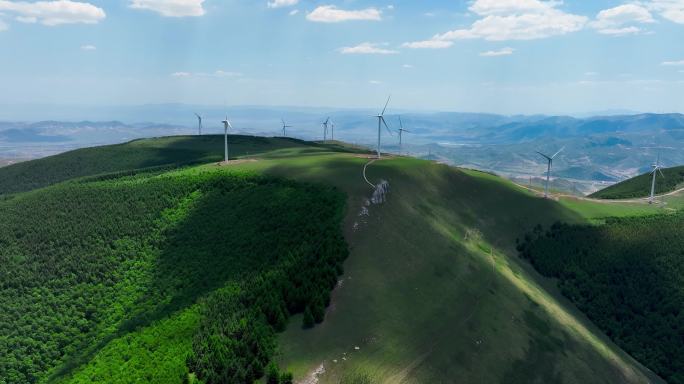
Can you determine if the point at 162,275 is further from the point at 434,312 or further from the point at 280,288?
the point at 434,312

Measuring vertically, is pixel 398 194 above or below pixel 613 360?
above

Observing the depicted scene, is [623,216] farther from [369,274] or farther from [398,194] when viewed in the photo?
[369,274]

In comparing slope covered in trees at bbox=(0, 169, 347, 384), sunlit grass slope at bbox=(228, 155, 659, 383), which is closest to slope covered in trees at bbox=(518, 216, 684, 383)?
sunlit grass slope at bbox=(228, 155, 659, 383)

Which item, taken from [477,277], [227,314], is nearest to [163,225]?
[227,314]

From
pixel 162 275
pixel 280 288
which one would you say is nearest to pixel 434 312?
pixel 280 288

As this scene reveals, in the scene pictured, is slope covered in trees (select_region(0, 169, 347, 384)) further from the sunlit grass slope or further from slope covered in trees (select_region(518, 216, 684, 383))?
slope covered in trees (select_region(518, 216, 684, 383))
